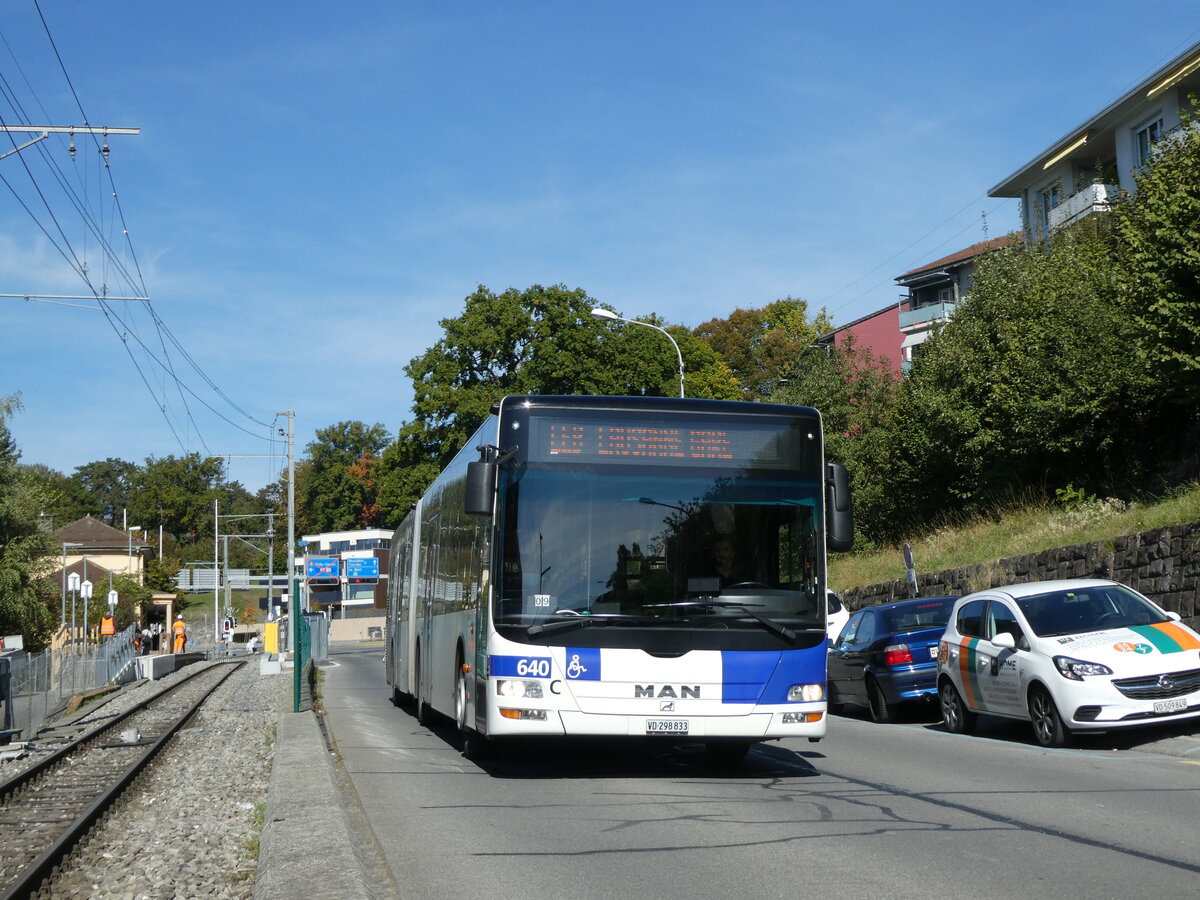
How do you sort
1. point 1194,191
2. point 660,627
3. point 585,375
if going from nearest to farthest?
1. point 660,627
2. point 1194,191
3. point 585,375

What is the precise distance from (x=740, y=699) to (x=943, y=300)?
51931 mm

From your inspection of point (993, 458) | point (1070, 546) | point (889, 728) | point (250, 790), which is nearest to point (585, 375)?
point (993, 458)

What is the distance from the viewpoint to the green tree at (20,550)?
1954 inches

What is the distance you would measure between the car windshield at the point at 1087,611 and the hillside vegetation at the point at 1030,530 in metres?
6.36

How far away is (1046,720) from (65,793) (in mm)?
10026

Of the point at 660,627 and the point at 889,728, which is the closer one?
the point at 660,627

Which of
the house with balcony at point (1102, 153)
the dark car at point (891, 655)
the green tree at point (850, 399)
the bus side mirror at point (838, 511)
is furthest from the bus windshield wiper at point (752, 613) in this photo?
the green tree at point (850, 399)

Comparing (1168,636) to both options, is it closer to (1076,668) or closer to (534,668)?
(1076,668)

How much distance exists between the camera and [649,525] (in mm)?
10969

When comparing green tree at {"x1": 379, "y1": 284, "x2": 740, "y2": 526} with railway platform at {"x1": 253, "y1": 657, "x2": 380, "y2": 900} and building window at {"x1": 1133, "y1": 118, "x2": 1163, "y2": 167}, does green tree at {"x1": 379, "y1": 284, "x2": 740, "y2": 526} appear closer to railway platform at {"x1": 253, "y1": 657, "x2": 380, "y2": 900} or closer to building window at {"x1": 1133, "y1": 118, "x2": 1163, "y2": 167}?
building window at {"x1": 1133, "y1": 118, "x2": 1163, "y2": 167}

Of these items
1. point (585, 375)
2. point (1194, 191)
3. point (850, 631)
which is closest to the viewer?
point (850, 631)

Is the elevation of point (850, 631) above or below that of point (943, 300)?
below

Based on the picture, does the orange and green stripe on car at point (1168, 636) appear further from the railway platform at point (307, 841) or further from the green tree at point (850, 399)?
the green tree at point (850, 399)

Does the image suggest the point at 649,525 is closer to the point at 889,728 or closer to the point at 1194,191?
the point at 889,728
